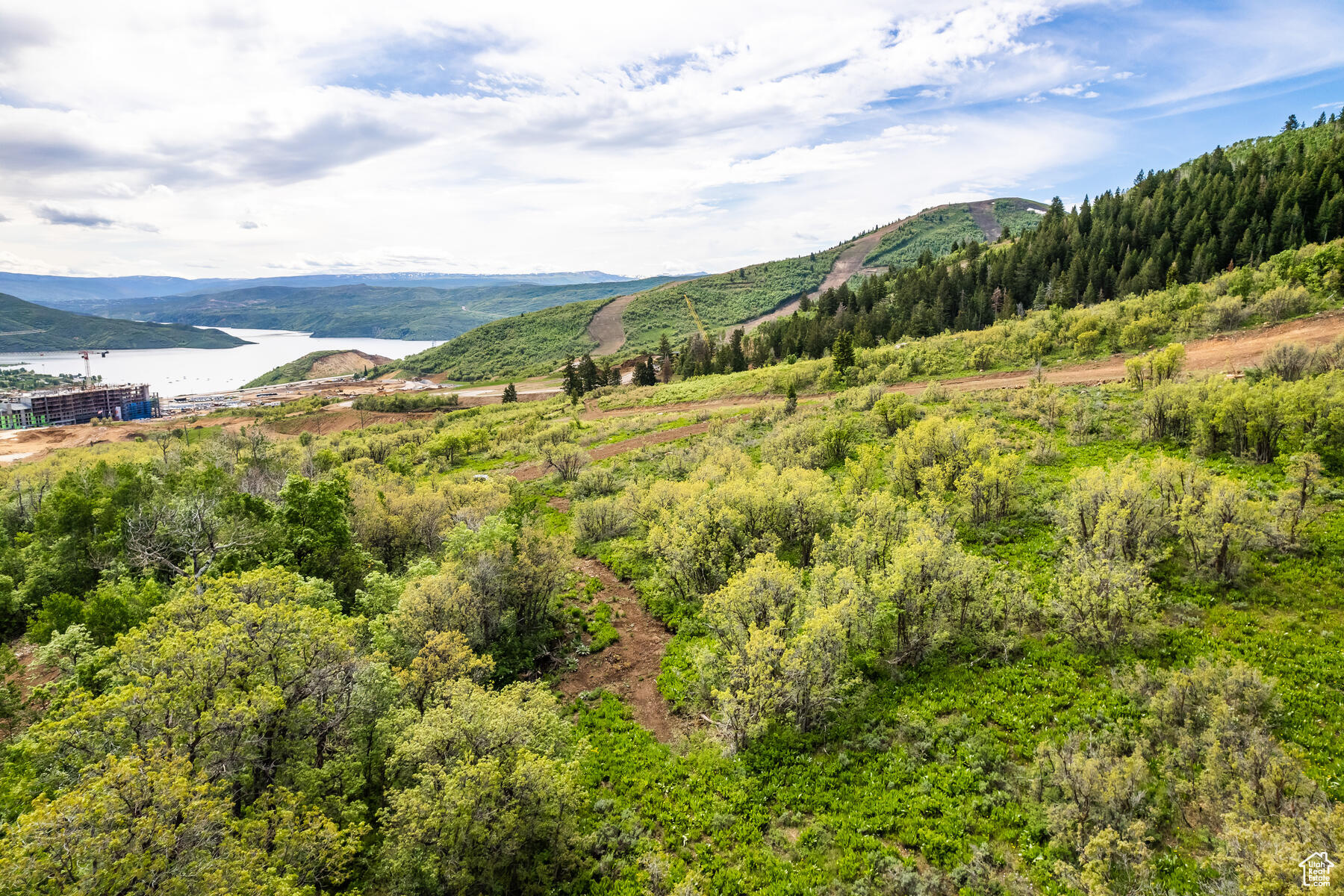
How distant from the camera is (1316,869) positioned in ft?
27.2

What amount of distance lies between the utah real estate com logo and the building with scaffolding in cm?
15163

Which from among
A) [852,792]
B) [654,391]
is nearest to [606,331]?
[654,391]

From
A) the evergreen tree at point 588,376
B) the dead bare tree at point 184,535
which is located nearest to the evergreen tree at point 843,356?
the evergreen tree at point 588,376

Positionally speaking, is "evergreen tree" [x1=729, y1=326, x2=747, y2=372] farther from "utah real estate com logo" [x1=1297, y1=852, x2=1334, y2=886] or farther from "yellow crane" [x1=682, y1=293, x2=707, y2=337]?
"utah real estate com logo" [x1=1297, y1=852, x2=1334, y2=886]

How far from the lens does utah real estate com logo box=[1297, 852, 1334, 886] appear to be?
8.02 meters

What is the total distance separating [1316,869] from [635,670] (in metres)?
17.3

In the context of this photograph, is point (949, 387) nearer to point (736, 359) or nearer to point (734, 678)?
point (734, 678)

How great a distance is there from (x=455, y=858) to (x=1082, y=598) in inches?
707

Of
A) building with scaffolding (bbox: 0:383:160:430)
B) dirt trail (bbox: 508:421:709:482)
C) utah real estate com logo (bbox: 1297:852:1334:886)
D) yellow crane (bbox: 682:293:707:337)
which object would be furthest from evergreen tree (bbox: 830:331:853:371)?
building with scaffolding (bbox: 0:383:160:430)

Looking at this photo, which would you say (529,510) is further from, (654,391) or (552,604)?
(654,391)

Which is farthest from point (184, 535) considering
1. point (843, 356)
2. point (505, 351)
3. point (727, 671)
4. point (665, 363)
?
point (505, 351)

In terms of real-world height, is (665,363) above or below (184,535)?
above

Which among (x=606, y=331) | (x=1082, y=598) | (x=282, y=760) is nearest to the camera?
(x=282, y=760)

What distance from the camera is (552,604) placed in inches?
963
